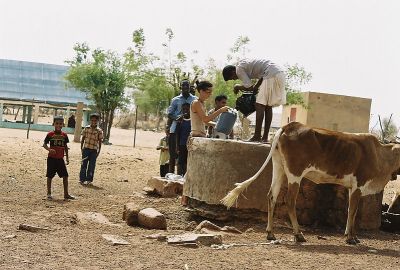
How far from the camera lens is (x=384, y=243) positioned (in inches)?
301

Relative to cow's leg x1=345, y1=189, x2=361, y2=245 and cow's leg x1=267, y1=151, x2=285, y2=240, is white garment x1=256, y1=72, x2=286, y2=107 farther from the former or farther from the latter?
cow's leg x1=345, y1=189, x2=361, y2=245

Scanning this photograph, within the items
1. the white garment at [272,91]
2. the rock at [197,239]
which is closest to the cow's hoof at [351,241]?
the rock at [197,239]

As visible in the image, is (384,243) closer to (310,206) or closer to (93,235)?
(310,206)

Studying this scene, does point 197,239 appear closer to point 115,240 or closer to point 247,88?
point 115,240

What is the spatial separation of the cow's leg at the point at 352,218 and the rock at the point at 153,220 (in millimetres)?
2301

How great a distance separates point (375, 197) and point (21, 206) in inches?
199

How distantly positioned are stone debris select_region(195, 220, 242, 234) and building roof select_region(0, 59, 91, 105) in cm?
3419

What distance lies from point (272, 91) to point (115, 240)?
2939 millimetres

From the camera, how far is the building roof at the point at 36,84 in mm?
41875

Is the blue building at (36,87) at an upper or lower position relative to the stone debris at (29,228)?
upper

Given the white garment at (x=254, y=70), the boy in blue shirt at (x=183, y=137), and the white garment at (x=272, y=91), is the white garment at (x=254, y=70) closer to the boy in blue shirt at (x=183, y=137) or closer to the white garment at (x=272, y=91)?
the white garment at (x=272, y=91)

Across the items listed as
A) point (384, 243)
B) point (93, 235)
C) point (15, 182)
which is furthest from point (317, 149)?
point (15, 182)

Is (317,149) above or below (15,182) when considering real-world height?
above

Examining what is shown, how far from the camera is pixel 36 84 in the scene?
4306cm
